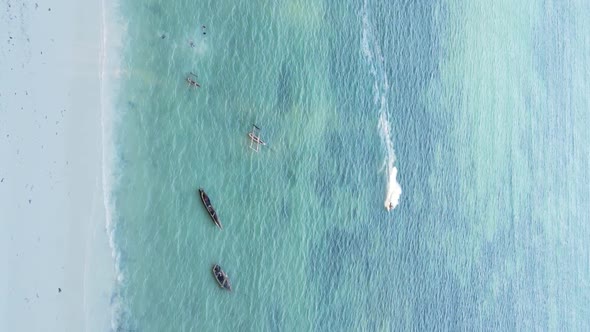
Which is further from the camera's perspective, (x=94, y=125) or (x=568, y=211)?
(x=568, y=211)

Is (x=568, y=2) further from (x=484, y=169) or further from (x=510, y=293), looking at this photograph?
(x=510, y=293)

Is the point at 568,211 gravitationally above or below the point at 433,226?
above

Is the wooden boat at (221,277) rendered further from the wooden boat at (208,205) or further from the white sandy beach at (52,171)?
the white sandy beach at (52,171)

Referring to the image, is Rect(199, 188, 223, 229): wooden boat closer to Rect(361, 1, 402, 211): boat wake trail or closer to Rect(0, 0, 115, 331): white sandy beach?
Rect(0, 0, 115, 331): white sandy beach

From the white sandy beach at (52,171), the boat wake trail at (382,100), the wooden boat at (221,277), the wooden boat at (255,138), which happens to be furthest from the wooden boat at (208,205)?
the boat wake trail at (382,100)

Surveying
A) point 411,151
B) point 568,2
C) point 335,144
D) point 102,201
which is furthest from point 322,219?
point 568,2

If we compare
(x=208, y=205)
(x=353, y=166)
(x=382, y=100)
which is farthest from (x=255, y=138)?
(x=382, y=100)

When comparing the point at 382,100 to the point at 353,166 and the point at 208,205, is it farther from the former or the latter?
the point at 208,205

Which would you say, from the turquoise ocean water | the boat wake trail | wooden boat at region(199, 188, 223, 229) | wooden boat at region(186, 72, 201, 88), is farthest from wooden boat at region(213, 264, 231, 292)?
the boat wake trail
